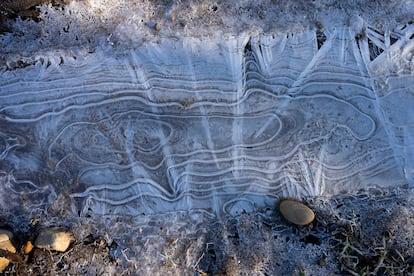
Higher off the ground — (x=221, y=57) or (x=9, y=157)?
(x=221, y=57)

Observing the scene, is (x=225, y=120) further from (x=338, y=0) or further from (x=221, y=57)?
→ (x=338, y=0)

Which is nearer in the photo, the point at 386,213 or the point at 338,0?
the point at 386,213

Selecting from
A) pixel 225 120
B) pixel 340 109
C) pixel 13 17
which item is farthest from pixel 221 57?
pixel 13 17

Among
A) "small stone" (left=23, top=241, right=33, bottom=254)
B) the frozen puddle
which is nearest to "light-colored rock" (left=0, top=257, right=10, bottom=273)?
"small stone" (left=23, top=241, right=33, bottom=254)

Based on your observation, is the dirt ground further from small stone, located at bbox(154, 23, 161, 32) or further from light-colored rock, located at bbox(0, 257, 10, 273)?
small stone, located at bbox(154, 23, 161, 32)

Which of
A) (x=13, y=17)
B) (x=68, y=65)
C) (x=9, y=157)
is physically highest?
(x=13, y=17)

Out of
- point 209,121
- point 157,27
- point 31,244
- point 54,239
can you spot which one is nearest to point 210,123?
point 209,121
